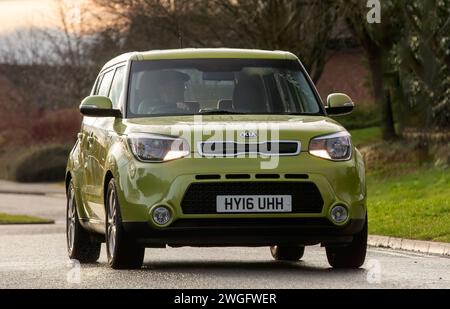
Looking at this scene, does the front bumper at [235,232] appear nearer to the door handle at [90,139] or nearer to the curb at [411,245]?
the door handle at [90,139]

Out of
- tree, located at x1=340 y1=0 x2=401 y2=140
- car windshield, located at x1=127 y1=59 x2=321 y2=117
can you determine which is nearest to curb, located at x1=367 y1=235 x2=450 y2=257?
car windshield, located at x1=127 y1=59 x2=321 y2=117

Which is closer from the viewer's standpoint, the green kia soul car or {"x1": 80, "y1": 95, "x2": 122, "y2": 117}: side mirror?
the green kia soul car

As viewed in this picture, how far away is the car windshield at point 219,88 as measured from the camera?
12750 mm

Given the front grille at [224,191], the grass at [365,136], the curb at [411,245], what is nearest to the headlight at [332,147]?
the front grille at [224,191]

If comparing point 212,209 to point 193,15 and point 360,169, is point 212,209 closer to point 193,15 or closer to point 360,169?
point 360,169

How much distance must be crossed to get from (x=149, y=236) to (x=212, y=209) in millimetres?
593

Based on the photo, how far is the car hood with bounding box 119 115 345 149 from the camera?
11727mm

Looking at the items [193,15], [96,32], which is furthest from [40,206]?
[96,32]

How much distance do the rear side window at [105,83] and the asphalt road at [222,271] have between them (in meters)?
1.74

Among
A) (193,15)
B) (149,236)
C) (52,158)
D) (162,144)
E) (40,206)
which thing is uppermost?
(162,144)

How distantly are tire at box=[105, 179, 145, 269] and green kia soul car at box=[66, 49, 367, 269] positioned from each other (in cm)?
1

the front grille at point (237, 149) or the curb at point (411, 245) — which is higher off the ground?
the front grille at point (237, 149)

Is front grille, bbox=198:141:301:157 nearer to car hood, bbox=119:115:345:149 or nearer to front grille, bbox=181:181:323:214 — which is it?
car hood, bbox=119:115:345:149
